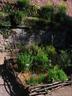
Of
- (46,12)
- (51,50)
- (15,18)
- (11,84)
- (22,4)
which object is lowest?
(11,84)

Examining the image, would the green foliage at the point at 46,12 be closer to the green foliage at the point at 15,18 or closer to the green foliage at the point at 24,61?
the green foliage at the point at 15,18

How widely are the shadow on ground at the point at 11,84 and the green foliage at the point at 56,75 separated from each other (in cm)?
107

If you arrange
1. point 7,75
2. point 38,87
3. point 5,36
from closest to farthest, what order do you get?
point 38,87 → point 7,75 → point 5,36

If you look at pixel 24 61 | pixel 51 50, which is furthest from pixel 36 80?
pixel 51 50

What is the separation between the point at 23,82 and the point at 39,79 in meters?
0.58

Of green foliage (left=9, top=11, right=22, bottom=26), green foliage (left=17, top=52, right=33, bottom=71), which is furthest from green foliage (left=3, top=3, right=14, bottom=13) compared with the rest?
green foliage (left=17, top=52, right=33, bottom=71)

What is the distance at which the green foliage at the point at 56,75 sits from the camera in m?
12.5

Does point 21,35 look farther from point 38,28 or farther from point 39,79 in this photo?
point 39,79

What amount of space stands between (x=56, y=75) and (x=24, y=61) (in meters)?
1.37

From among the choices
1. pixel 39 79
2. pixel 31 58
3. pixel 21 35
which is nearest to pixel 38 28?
pixel 21 35

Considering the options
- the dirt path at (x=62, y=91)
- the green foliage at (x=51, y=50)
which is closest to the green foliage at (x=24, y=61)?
the green foliage at (x=51, y=50)

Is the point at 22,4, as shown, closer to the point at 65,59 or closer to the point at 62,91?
the point at 65,59

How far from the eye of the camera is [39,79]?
12523 millimetres

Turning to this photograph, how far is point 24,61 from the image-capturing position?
1314 cm
